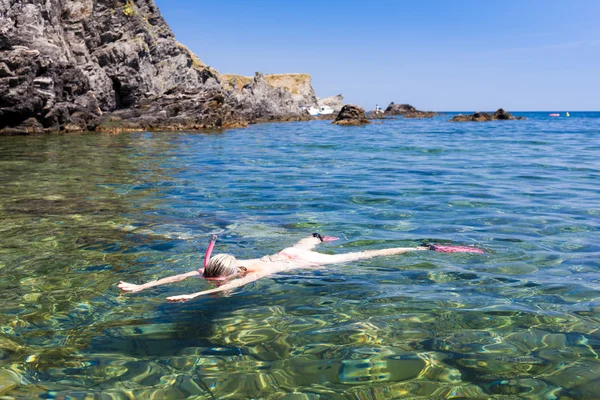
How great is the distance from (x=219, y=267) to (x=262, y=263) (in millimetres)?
923

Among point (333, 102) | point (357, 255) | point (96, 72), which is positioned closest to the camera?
point (357, 255)

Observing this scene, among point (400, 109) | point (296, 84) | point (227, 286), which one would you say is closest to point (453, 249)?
point (227, 286)

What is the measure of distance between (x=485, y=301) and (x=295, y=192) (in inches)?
337

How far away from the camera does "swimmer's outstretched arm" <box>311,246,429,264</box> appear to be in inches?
297

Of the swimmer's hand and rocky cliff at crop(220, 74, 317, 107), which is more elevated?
rocky cliff at crop(220, 74, 317, 107)

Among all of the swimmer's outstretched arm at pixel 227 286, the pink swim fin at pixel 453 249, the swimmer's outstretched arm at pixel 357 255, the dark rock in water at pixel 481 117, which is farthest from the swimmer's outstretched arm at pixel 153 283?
the dark rock in water at pixel 481 117

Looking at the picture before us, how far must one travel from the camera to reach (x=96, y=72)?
151ft

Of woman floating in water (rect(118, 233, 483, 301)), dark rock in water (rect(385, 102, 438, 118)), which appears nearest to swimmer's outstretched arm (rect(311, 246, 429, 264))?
woman floating in water (rect(118, 233, 483, 301))

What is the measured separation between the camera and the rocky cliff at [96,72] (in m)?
33.6

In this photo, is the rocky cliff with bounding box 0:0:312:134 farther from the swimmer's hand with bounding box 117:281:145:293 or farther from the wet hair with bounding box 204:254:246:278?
the wet hair with bounding box 204:254:246:278

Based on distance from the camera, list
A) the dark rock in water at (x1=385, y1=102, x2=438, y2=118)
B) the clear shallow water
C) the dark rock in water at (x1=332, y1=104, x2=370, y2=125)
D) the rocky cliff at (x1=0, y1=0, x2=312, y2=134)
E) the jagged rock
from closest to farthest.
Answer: the clear shallow water, the rocky cliff at (x1=0, y1=0, x2=312, y2=134), the dark rock in water at (x1=332, y1=104, x2=370, y2=125), the dark rock in water at (x1=385, y1=102, x2=438, y2=118), the jagged rock

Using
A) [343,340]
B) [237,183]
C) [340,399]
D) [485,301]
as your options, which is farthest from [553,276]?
[237,183]

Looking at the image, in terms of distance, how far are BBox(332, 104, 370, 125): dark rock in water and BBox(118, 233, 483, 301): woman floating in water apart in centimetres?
5734

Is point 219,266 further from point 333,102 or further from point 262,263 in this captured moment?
point 333,102
